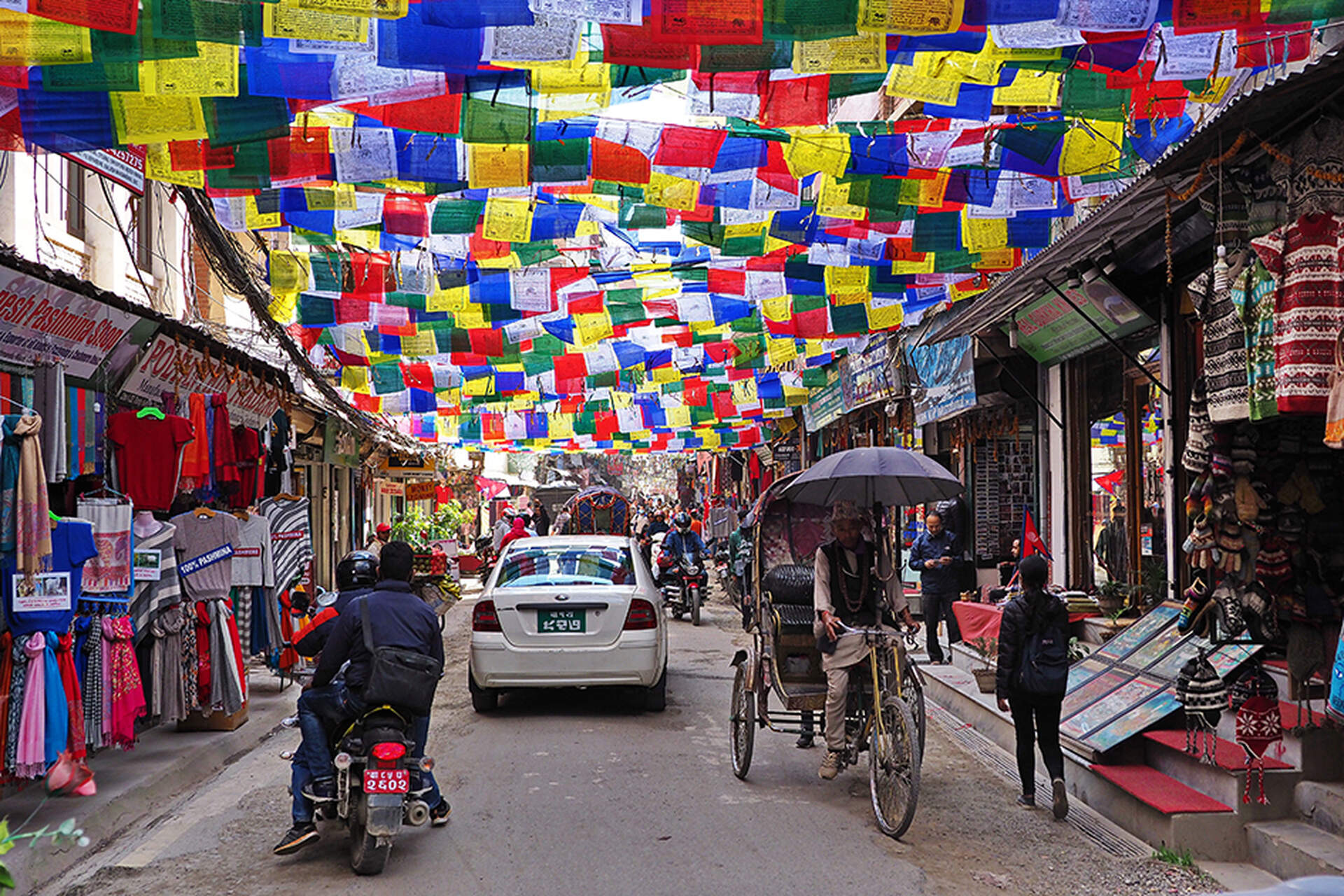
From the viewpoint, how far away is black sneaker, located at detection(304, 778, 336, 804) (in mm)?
6375

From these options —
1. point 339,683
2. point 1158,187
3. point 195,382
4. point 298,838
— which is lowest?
point 298,838

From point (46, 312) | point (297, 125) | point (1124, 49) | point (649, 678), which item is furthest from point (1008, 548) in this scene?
point (46, 312)

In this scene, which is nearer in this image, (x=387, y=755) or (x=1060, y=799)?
(x=387, y=755)

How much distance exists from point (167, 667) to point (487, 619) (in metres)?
2.81

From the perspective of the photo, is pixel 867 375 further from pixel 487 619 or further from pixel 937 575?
pixel 487 619

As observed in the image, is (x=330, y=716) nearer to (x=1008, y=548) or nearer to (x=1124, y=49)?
(x=1124, y=49)

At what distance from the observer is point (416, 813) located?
6.40 m

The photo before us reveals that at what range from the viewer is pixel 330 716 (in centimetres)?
650

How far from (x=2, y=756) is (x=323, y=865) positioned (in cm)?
220

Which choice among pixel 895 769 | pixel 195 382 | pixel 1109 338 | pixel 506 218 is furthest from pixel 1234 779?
pixel 195 382

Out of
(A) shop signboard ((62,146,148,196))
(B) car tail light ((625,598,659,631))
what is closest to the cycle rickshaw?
(B) car tail light ((625,598,659,631))

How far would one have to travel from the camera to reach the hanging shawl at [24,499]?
6.99 meters

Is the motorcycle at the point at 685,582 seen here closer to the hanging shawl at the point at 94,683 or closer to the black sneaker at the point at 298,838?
the hanging shawl at the point at 94,683

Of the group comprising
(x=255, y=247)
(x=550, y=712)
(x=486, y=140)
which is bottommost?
(x=550, y=712)
